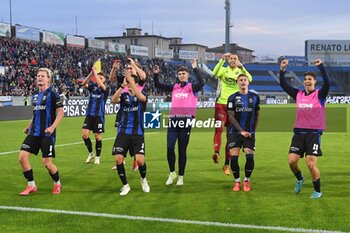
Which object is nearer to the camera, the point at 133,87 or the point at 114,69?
the point at 133,87

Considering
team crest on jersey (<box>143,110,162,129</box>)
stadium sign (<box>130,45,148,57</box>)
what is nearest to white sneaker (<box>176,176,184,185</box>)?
team crest on jersey (<box>143,110,162,129</box>)

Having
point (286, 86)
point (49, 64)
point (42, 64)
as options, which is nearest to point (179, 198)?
point (286, 86)

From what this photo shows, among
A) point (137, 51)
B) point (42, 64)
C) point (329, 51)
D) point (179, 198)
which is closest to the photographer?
point (179, 198)

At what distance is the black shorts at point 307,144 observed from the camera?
7.21 m

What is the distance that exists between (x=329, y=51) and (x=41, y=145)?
341 feet

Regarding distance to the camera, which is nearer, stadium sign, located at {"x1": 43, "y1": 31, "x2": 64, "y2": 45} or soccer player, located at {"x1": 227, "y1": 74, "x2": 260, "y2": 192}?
soccer player, located at {"x1": 227, "y1": 74, "x2": 260, "y2": 192}

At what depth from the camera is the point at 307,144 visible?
7.28 m

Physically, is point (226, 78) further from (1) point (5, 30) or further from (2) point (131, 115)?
(1) point (5, 30)

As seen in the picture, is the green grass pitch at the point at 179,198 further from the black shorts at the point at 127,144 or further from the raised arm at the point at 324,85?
the raised arm at the point at 324,85

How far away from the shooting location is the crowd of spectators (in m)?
38.3

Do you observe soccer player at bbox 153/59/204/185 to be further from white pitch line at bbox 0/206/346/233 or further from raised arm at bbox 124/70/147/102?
white pitch line at bbox 0/206/346/233

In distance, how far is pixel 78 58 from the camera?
5234 centimetres

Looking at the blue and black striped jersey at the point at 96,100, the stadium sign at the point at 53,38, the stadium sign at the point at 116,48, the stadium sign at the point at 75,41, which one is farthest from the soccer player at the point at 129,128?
the stadium sign at the point at 116,48

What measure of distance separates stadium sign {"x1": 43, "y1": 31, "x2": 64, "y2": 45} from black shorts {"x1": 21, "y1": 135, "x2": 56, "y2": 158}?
134 ft
